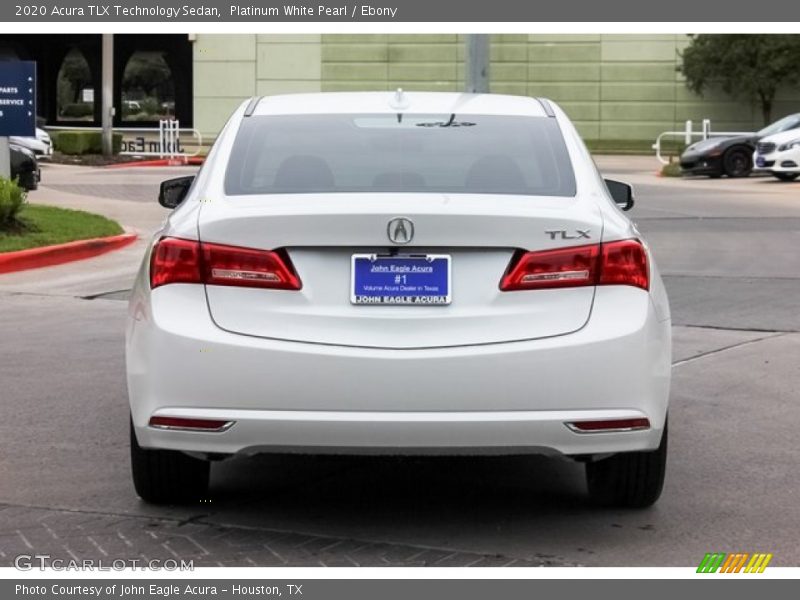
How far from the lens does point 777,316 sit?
11812 mm

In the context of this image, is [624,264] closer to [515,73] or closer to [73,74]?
[515,73]

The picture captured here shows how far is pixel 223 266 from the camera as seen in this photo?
5.30m

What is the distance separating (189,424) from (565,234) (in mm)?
1423

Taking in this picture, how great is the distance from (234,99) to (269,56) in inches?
71.0

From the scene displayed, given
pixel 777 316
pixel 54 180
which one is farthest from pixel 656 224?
pixel 54 180

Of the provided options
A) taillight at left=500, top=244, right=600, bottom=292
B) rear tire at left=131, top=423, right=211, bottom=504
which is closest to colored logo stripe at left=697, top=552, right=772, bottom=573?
taillight at left=500, top=244, right=600, bottom=292

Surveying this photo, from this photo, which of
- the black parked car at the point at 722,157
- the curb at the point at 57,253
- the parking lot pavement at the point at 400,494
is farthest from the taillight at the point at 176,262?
the black parked car at the point at 722,157

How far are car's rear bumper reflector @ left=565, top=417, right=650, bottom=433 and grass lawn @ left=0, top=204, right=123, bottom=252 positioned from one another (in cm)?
1063

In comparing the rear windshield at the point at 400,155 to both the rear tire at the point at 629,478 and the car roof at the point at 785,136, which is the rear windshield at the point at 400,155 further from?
the car roof at the point at 785,136

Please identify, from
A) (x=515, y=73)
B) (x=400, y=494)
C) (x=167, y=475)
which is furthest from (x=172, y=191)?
(x=515, y=73)

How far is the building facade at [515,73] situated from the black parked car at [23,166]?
26.3 metres

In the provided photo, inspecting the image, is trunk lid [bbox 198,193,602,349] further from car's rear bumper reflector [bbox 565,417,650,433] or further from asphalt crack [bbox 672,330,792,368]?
asphalt crack [bbox 672,330,792,368]

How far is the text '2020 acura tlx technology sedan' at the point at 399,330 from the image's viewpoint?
5.16 m

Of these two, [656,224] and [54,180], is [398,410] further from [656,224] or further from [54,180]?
[54,180]
